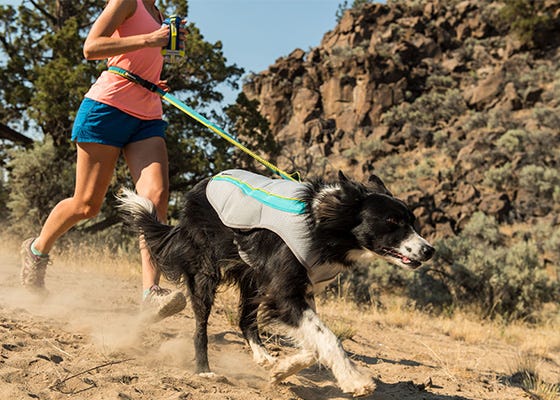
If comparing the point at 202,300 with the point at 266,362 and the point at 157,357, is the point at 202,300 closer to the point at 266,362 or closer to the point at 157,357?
the point at 157,357

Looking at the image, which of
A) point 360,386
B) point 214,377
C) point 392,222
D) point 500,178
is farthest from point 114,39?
point 500,178

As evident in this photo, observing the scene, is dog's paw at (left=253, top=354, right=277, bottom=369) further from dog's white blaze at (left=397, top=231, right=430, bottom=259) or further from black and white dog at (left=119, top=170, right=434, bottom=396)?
dog's white blaze at (left=397, top=231, right=430, bottom=259)

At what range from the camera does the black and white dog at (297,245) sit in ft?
10.1

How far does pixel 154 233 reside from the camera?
3918 millimetres

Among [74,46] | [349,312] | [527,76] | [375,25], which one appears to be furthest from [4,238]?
[375,25]

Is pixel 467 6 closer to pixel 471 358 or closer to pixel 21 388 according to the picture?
pixel 471 358

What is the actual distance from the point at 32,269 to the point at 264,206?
7.15 feet

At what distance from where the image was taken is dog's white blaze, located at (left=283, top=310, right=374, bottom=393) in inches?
112

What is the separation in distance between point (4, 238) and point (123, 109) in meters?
7.34

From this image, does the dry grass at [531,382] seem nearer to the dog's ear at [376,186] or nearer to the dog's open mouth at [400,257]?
the dog's open mouth at [400,257]

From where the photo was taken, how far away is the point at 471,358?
6.05 m

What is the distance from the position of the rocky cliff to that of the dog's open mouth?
40.6ft

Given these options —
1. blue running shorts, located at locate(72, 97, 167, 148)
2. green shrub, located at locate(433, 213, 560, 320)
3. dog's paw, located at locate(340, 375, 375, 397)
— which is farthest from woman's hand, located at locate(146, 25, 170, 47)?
green shrub, located at locate(433, 213, 560, 320)

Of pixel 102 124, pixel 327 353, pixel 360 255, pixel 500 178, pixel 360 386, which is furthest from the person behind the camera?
pixel 500 178
